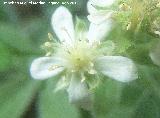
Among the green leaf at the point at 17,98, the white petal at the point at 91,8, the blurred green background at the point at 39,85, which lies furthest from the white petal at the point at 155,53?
the green leaf at the point at 17,98

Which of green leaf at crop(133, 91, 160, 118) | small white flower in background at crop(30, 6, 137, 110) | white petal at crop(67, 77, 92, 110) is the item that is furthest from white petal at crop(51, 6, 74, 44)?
green leaf at crop(133, 91, 160, 118)

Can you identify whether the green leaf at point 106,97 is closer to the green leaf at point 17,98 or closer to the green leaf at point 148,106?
the green leaf at point 148,106

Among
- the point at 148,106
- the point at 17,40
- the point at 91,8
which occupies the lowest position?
the point at 148,106

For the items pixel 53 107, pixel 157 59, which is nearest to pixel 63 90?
pixel 53 107

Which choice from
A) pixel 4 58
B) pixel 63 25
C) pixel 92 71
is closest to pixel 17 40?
pixel 4 58

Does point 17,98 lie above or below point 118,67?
below

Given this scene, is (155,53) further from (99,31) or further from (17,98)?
(17,98)

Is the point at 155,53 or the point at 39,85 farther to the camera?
the point at 39,85
